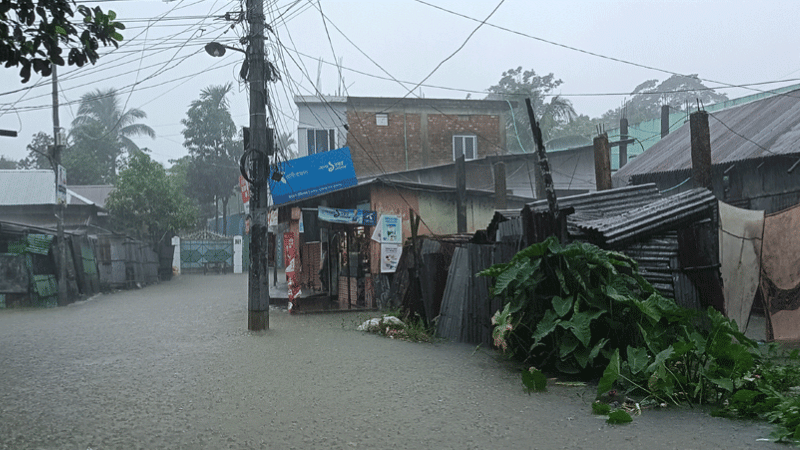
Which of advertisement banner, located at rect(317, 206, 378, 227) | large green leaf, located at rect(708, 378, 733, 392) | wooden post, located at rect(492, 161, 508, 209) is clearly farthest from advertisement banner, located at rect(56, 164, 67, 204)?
large green leaf, located at rect(708, 378, 733, 392)

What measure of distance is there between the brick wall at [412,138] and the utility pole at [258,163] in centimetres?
1650

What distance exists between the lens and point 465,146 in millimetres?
31859

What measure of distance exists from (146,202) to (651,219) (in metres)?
29.7

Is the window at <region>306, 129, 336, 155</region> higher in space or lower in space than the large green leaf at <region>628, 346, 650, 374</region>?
higher

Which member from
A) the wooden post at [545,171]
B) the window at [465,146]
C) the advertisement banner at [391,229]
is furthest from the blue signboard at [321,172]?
the window at [465,146]

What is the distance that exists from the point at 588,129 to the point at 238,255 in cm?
2717

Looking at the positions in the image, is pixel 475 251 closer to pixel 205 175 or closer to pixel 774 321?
pixel 774 321

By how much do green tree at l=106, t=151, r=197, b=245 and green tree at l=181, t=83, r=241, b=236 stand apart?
14.2 m

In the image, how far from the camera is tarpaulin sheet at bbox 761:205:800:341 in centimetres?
988

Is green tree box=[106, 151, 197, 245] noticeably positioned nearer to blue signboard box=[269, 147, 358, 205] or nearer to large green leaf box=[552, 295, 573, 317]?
blue signboard box=[269, 147, 358, 205]

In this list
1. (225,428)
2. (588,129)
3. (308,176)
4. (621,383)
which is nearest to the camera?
(225,428)

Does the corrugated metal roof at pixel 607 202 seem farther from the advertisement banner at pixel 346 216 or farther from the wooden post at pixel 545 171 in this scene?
the advertisement banner at pixel 346 216

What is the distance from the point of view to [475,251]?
11.3 metres

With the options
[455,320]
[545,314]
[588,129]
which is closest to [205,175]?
[588,129]
